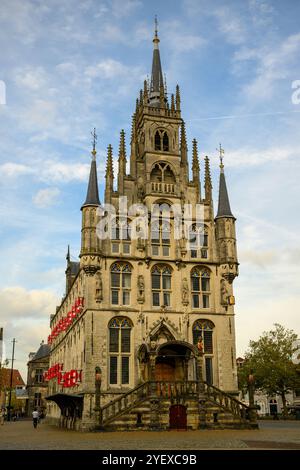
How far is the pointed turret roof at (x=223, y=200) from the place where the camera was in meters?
42.2

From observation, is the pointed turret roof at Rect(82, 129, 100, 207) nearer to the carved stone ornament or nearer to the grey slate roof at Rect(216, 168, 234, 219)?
the carved stone ornament

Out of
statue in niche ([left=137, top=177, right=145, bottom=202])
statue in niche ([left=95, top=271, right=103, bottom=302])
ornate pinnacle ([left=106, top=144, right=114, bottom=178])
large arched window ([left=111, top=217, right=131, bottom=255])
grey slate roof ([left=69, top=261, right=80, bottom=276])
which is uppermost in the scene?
ornate pinnacle ([left=106, top=144, right=114, bottom=178])

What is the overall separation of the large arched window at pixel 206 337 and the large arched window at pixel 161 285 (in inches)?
109

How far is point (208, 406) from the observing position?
34.8 metres

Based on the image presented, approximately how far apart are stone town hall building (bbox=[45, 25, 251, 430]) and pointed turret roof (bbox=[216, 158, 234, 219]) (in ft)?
0.29

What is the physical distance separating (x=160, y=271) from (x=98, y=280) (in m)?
4.93

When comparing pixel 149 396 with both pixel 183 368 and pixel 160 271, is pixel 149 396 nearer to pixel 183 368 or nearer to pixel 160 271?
pixel 183 368

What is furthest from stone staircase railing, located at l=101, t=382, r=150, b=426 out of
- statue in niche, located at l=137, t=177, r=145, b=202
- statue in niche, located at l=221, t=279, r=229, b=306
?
statue in niche, located at l=137, t=177, r=145, b=202

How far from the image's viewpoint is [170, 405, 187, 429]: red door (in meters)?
34.0

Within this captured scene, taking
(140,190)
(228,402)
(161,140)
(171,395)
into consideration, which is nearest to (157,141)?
(161,140)

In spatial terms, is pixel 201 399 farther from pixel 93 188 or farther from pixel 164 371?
pixel 93 188

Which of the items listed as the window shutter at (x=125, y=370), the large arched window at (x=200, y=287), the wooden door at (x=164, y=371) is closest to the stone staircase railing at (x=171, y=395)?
the window shutter at (x=125, y=370)
